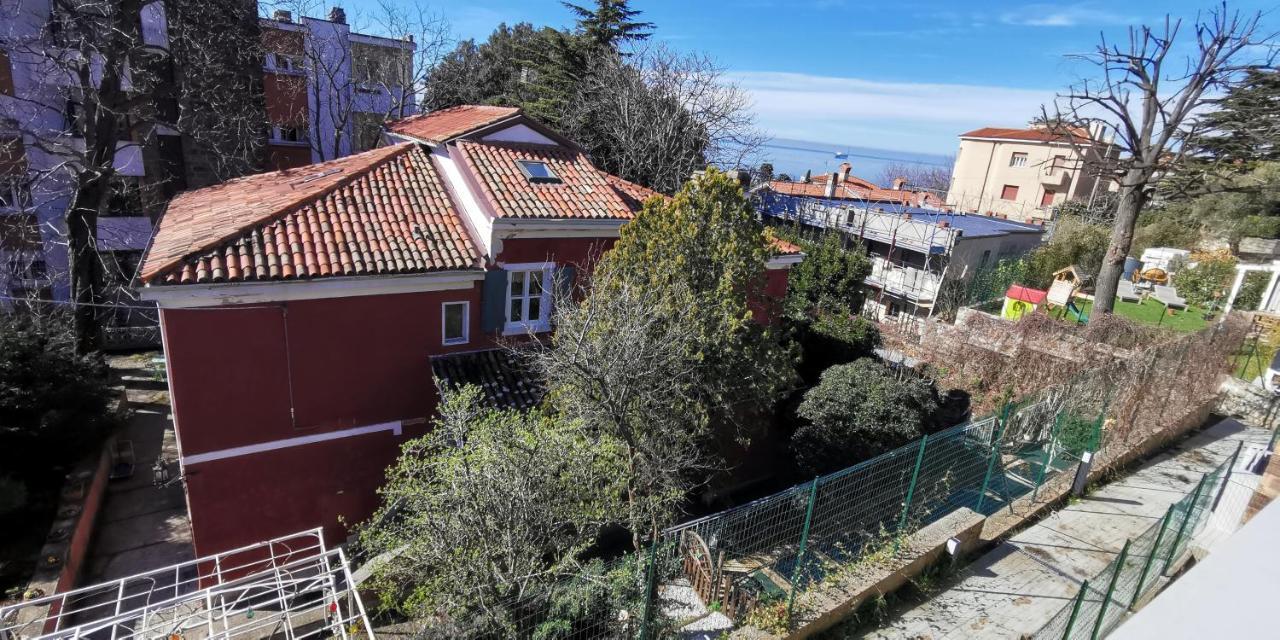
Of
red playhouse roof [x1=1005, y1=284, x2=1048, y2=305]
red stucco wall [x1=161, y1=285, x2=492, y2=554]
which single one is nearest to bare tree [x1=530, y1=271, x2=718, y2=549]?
red stucco wall [x1=161, y1=285, x2=492, y2=554]

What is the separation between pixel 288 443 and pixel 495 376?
11.7 ft

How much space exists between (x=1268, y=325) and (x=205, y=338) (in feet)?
88.7

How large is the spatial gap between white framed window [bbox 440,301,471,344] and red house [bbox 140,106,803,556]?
0.03m

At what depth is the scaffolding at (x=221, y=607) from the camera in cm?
597

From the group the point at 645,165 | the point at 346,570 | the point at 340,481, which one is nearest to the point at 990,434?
the point at 346,570

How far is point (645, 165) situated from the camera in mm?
24484

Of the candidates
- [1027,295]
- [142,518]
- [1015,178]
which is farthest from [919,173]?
[142,518]

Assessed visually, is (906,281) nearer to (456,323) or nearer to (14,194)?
(456,323)

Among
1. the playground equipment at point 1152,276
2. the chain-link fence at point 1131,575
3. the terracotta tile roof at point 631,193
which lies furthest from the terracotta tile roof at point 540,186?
the playground equipment at point 1152,276

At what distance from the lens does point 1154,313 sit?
2034 cm

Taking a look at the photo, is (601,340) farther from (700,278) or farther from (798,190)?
(798,190)

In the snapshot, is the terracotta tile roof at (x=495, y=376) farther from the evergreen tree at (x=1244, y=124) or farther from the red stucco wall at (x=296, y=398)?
the evergreen tree at (x=1244, y=124)

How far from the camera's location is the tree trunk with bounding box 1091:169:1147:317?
15352 mm

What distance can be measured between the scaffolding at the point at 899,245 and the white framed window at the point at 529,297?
1322cm
